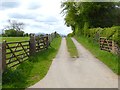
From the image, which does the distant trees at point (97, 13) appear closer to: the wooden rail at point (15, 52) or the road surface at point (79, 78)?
the wooden rail at point (15, 52)

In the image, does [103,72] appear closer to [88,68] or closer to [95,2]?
[88,68]

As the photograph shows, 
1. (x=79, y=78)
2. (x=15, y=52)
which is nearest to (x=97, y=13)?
(x=15, y=52)

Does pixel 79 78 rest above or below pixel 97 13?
below

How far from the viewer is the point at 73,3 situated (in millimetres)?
54250

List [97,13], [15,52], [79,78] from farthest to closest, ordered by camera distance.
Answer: [97,13], [15,52], [79,78]

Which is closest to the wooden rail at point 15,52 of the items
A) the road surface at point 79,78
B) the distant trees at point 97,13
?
the road surface at point 79,78

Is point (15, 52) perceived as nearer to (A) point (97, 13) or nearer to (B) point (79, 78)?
(B) point (79, 78)

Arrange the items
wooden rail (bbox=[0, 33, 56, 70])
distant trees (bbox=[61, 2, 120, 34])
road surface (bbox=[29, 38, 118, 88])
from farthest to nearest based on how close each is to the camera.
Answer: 1. distant trees (bbox=[61, 2, 120, 34])
2. wooden rail (bbox=[0, 33, 56, 70])
3. road surface (bbox=[29, 38, 118, 88])

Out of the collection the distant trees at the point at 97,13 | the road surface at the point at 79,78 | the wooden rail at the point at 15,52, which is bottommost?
the road surface at the point at 79,78

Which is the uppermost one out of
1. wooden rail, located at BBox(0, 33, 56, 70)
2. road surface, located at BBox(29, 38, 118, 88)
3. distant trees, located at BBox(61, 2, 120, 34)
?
distant trees, located at BBox(61, 2, 120, 34)

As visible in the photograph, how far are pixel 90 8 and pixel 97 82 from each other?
38613mm

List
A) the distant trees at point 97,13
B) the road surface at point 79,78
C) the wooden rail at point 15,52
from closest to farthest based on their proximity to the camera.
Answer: the road surface at point 79,78, the wooden rail at point 15,52, the distant trees at point 97,13

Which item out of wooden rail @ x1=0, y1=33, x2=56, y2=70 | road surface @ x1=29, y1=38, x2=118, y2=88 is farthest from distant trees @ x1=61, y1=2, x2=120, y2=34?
road surface @ x1=29, y1=38, x2=118, y2=88

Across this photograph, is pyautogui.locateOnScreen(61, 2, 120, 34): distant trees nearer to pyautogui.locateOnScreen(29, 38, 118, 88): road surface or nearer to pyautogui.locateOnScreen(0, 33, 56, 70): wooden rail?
pyautogui.locateOnScreen(0, 33, 56, 70): wooden rail
